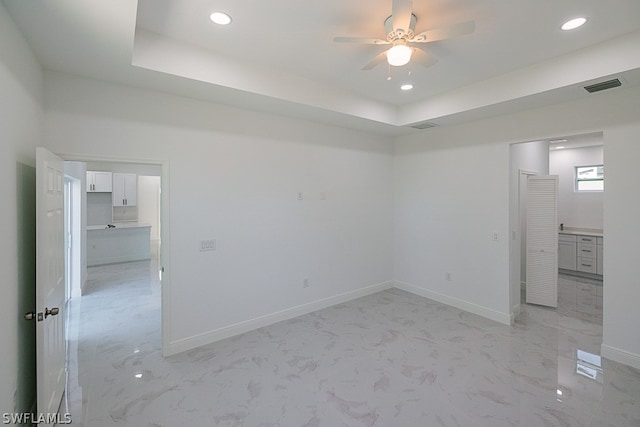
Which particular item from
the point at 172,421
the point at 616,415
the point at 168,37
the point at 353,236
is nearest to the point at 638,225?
the point at 616,415

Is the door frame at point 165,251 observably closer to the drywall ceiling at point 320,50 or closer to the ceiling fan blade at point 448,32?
the drywall ceiling at point 320,50

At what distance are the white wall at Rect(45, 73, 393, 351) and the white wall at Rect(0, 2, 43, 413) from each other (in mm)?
585

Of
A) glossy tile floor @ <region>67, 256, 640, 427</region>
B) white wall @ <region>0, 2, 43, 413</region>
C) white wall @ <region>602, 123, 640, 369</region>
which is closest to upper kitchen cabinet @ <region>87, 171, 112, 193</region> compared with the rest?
glossy tile floor @ <region>67, 256, 640, 427</region>

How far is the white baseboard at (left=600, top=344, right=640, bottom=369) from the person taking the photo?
305cm

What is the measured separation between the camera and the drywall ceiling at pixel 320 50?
2.20 metres

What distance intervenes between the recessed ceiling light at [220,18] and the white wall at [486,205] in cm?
351

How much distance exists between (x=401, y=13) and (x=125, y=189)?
8952mm

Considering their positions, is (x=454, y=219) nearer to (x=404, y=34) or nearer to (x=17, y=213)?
(x=404, y=34)

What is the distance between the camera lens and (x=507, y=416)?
7.71ft

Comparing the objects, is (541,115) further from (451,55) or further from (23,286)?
(23,286)

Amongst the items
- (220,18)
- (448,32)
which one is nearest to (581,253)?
(448,32)

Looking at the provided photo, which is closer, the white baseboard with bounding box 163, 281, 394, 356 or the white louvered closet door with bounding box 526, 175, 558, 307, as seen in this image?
the white baseboard with bounding box 163, 281, 394, 356

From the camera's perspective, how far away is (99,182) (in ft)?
27.1

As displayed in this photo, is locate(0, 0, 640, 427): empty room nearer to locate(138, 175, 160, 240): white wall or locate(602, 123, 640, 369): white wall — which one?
locate(602, 123, 640, 369): white wall
